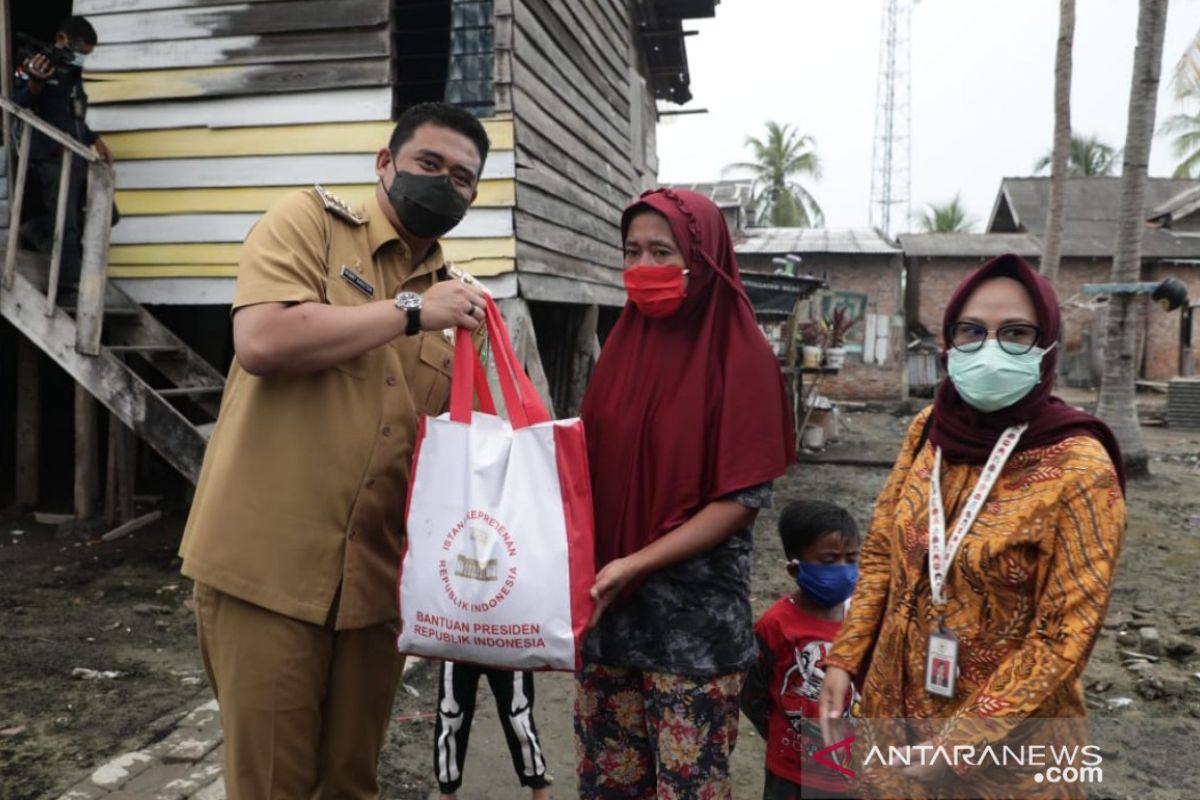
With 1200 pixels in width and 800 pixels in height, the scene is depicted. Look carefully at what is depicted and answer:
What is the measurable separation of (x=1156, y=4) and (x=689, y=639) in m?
10.4

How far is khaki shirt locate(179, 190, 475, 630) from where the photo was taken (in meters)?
1.73

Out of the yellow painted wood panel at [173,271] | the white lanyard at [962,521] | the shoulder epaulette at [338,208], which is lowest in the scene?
the white lanyard at [962,521]

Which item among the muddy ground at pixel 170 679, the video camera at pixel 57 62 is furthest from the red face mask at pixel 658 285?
the video camera at pixel 57 62

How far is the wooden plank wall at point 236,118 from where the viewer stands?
18.2ft

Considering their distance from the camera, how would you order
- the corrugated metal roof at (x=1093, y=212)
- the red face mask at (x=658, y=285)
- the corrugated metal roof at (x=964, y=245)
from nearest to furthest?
the red face mask at (x=658, y=285), the corrugated metal roof at (x=964, y=245), the corrugated metal roof at (x=1093, y=212)

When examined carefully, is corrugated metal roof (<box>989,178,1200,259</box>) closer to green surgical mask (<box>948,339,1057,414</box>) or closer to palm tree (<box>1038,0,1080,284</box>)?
palm tree (<box>1038,0,1080,284</box>)

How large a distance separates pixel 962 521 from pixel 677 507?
585 millimetres

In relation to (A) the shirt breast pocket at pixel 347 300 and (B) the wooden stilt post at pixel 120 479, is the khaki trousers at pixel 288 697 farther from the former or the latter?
(B) the wooden stilt post at pixel 120 479

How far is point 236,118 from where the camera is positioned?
5.86m

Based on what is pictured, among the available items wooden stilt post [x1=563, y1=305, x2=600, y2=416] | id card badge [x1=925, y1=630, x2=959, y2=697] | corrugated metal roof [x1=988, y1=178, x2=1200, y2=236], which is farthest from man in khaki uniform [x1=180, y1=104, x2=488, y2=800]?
corrugated metal roof [x1=988, y1=178, x2=1200, y2=236]

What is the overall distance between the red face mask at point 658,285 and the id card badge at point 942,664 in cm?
90

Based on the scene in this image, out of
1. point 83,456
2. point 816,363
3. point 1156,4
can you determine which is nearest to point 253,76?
point 83,456

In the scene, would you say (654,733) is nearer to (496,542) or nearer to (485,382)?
(496,542)

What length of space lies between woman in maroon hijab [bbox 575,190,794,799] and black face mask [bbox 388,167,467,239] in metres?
0.42
